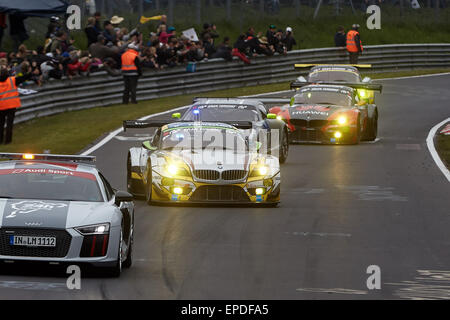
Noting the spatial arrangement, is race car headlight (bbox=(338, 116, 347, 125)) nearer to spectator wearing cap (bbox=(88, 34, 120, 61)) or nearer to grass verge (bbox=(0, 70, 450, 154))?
grass verge (bbox=(0, 70, 450, 154))

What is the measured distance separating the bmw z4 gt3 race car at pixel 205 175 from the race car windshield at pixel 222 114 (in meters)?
4.12

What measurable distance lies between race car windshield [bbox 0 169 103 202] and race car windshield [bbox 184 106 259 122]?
996 cm

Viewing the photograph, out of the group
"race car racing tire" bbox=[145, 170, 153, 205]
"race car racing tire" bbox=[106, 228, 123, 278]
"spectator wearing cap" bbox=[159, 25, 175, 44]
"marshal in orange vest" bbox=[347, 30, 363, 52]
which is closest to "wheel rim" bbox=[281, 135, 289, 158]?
"race car racing tire" bbox=[145, 170, 153, 205]

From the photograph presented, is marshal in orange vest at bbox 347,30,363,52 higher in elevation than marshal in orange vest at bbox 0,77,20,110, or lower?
lower

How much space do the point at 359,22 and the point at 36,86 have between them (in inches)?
969

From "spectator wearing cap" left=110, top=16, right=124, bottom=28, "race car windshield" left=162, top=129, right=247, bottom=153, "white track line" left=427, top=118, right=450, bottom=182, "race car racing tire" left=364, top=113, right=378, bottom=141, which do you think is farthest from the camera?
"spectator wearing cap" left=110, top=16, right=124, bottom=28

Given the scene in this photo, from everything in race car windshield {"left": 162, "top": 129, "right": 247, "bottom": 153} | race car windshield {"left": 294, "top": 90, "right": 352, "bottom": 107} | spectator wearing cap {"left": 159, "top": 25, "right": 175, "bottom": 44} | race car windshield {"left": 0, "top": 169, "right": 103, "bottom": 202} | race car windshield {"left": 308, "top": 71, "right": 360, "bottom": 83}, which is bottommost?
race car windshield {"left": 308, "top": 71, "right": 360, "bottom": 83}

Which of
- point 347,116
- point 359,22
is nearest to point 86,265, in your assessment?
point 347,116

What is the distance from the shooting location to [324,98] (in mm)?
28031

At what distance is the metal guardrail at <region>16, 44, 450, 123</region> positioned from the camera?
31969mm

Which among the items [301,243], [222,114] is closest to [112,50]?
[222,114]

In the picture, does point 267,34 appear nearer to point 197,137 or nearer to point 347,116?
point 347,116

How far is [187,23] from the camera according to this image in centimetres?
4178

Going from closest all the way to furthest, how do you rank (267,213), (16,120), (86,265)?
(86,265)
(267,213)
(16,120)
